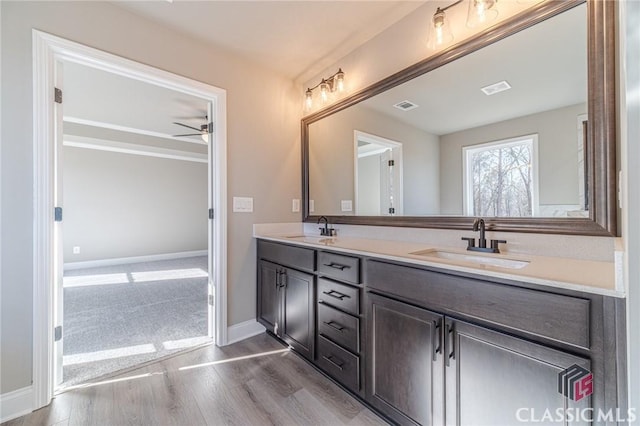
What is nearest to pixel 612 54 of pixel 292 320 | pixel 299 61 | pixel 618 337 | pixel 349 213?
pixel 618 337

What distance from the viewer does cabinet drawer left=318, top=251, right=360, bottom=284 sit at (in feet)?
5.08

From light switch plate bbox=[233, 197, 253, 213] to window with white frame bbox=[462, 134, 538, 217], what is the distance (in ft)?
5.76

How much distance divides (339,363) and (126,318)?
2.42 metres

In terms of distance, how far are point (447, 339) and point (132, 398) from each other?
184 centimetres

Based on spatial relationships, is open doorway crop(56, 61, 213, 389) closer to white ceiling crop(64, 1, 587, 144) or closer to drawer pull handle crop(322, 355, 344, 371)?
white ceiling crop(64, 1, 587, 144)

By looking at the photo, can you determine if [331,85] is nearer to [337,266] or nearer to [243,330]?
[337,266]

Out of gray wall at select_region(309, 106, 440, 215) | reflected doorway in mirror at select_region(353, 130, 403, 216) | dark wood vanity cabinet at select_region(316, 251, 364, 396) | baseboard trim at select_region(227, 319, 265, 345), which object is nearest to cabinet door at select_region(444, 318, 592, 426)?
dark wood vanity cabinet at select_region(316, 251, 364, 396)

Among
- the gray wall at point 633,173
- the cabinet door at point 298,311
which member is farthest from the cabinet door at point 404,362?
the gray wall at point 633,173

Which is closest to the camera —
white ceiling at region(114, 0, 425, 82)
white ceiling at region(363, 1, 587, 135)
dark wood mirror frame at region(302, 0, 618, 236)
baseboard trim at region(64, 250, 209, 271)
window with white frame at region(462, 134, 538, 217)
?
dark wood mirror frame at region(302, 0, 618, 236)

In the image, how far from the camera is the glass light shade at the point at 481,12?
4.72 feet

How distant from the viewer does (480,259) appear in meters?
1.41

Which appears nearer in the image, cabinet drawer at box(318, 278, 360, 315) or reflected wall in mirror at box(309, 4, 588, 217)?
reflected wall in mirror at box(309, 4, 588, 217)

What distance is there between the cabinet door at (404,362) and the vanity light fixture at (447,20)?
5.27ft

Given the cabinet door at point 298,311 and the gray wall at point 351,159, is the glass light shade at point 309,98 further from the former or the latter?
the cabinet door at point 298,311
